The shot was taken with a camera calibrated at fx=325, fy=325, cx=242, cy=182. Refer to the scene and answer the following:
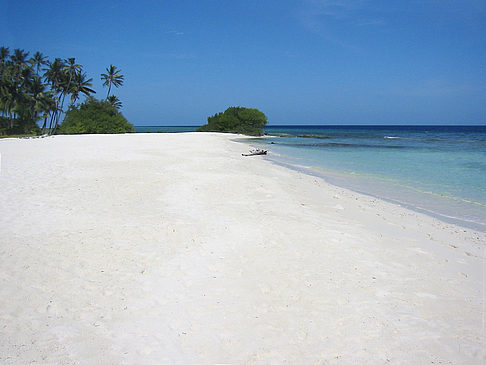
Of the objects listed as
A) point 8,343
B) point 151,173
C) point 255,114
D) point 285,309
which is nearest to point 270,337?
point 285,309

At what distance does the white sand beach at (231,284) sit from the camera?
2.86m

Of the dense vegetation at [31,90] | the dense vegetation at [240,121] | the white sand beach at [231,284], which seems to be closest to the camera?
the white sand beach at [231,284]

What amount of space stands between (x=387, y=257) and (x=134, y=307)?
3663 mm

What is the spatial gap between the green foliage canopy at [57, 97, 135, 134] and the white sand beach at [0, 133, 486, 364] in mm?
38519

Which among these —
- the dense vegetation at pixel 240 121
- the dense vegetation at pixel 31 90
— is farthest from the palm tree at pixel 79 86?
the dense vegetation at pixel 240 121

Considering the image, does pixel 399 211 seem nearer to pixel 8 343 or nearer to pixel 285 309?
pixel 285 309

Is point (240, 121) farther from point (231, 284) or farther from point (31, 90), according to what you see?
point (231, 284)

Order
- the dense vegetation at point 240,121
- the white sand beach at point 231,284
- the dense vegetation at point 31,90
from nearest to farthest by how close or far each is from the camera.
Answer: the white sand beach at point 231,284, the dense vegetation at point 31,90, the dense vegetation at point 240,121

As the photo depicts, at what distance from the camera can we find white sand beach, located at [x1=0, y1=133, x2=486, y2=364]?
2857mm

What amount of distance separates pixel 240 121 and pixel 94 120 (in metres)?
30.0

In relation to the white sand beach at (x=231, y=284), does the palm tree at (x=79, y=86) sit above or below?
above

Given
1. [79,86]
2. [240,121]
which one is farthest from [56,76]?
[240,121]

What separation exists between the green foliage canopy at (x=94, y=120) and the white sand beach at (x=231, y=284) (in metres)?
38.5

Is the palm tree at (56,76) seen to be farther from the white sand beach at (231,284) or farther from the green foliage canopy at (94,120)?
the white sand beach at (231,284)
